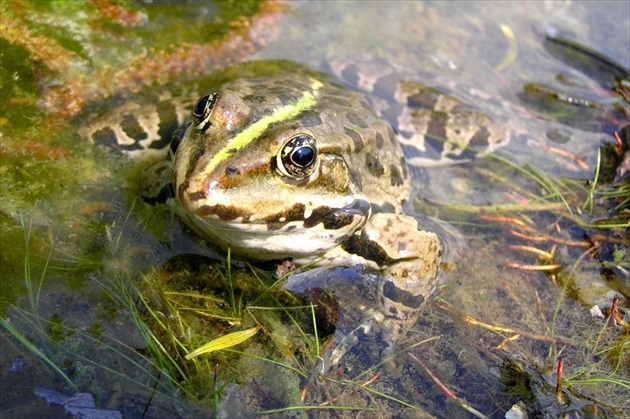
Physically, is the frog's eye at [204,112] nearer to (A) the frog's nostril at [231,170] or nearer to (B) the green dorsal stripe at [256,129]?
(B) the green dorsal stripe at [256,129]

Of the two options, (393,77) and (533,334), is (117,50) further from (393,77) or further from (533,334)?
(533,334)

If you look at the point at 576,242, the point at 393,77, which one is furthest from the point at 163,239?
the point at 576,242

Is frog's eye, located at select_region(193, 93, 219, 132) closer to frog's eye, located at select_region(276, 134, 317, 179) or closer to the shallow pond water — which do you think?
frog's eye, located at select_region(276, 134, 317, 179)

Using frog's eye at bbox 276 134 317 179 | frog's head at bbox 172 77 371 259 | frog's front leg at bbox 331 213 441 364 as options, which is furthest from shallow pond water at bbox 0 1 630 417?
frog's eye at bbox 276 134 317 179

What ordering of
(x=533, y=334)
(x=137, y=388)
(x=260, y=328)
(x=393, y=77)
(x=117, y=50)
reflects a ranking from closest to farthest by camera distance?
1. (x=137, y=388)
2. (x=260, y=328)
3. (x=533, y=334)
4. (x=117, y=50)
5. (x=393, y=77)

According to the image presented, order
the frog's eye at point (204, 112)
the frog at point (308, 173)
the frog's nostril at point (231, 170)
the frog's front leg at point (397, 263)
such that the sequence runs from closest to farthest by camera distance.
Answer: the frog's nostril at point (231, 170) → the frog at point (308, 173) → the frog's eye at point (204, 112) → the frog's front leg at point (397, 263)

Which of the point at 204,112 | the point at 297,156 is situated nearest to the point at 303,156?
the point at 297,156

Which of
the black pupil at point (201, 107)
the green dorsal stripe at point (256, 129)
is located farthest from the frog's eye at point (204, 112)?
the green dorsal stripe at point (256, 129)
